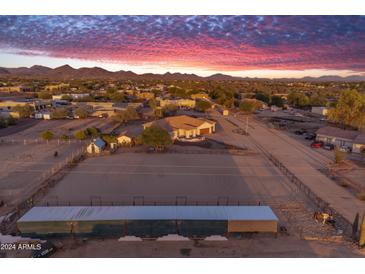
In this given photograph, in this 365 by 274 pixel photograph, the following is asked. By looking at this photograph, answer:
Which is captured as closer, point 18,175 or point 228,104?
point 18,175

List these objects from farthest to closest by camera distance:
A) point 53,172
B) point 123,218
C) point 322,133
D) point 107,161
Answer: point 322,133 → point 107,161 → point 53,172 → point 123,218

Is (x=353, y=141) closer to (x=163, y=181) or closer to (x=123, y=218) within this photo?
(x=163, y=181)

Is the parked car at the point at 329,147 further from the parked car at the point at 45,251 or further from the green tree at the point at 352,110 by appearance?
the parked car at the point at 45,251

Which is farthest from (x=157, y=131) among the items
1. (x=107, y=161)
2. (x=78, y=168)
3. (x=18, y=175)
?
(x=18, y=175)

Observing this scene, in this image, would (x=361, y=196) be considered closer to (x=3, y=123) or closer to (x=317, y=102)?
(x=3, y=123)

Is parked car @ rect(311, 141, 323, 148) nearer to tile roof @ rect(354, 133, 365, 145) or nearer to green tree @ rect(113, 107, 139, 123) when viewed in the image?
tile roof @ rect(354, 133, 365, 145)

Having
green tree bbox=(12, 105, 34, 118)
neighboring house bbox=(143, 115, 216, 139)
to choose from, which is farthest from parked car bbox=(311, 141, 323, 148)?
green tree bbox=(12, 105, 34, 118)

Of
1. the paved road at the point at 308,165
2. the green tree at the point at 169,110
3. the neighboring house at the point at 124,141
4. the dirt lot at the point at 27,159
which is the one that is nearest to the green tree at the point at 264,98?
the green tree at the point at 169,110

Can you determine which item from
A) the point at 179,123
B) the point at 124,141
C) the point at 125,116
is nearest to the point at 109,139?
the point at 124,141
